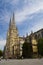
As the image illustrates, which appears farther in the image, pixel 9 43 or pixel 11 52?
pixel 9 43

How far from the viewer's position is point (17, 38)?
165000 mm

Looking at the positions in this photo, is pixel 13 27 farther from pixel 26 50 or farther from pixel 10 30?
pixel 26 50

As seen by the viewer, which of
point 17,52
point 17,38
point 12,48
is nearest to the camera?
point 17,52

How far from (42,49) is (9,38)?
250ft

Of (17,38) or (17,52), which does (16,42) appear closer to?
(17,38)

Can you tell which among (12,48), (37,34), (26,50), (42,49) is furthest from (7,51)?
(42,49)

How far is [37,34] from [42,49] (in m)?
60.8

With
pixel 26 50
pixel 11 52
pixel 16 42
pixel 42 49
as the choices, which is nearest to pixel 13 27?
pixel 16 42

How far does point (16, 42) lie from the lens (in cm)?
15962

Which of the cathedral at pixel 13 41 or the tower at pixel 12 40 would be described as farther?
the tower at pixel 12 40

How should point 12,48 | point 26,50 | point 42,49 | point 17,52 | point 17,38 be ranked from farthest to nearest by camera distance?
point 17,38
point 12,48
point 17,52
point 26,50
point 42,49

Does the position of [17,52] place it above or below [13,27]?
below

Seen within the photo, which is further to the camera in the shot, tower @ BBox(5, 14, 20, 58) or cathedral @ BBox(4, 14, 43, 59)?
tower @ BBox(5, 14, 20, 58)

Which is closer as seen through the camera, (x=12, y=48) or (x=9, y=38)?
(x=12, y=48)
